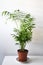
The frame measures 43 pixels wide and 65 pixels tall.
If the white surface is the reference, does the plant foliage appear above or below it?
above

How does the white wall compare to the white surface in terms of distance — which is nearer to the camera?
the white surface

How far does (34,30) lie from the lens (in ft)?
6.43

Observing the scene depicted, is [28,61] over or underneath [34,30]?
underneath

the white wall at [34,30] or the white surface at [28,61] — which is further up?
the white wall at [34,30]

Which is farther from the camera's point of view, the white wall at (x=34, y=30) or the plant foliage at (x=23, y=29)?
the white wall at (x=34, y=30)

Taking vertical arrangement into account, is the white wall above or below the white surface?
above

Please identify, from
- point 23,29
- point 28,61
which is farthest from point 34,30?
point 28,61

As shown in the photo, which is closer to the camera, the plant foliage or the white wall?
the plant foliage

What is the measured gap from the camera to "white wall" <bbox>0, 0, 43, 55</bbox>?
193 cm

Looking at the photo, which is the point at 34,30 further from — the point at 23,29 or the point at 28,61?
the point at 28,61

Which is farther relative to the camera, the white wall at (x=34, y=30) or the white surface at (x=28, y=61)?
the white wall at (x=34, y=30)

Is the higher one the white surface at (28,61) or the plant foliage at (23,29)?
the plant foliage at (23,29)

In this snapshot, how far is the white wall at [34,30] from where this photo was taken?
1935 mm

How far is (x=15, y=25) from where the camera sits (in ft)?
6.43
